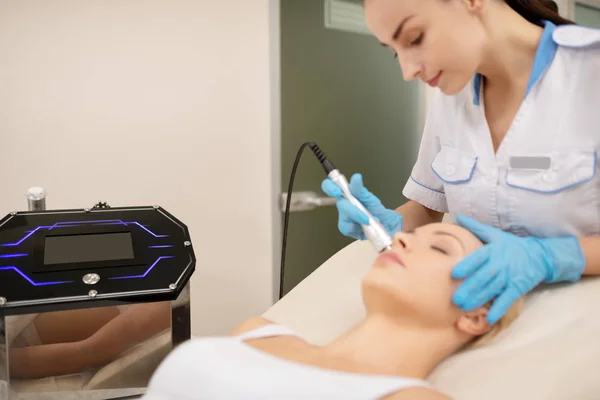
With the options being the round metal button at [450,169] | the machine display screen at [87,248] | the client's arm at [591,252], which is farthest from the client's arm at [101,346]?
the client's arm at [591,252]

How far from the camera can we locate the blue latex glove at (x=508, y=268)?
0.83 meters

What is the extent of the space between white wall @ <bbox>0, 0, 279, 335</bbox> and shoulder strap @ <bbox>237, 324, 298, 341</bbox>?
35.6 inches

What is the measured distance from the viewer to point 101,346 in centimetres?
92

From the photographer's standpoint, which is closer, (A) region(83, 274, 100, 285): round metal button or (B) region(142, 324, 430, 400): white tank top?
(B) region(142, 324, 430, 400): white tank top

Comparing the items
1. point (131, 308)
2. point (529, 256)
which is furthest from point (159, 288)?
point (529, 256)

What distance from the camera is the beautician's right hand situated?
3.10ft

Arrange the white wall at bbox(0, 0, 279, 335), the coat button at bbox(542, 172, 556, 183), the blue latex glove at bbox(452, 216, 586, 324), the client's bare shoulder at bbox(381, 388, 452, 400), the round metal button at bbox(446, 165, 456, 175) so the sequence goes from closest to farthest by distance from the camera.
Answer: the client's bare shoulder at bbox(381, 388, 452, 400)
the blue latex glove at bbox(452, 216, 586, 324)
the coat button at bbox(542, 172, 556, 183)
the round metal button at bbox(446, 165, 456, 175)
the white wall at bbox(0, 0, 279, 335)

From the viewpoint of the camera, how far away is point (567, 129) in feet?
3.08

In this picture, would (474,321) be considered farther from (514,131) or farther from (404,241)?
(514,131)

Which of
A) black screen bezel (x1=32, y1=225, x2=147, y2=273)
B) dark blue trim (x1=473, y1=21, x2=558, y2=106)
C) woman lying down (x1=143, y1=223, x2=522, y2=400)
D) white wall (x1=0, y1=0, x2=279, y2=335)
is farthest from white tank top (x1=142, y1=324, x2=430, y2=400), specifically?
white wall (x1=0, y1=0, x2=279, y2=335)

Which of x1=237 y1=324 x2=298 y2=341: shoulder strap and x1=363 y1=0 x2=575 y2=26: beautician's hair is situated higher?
x1=363 y1=0 x2=575 y2=26: beautician's hair

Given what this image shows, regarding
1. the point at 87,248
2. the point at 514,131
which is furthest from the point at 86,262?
the point at 514,131

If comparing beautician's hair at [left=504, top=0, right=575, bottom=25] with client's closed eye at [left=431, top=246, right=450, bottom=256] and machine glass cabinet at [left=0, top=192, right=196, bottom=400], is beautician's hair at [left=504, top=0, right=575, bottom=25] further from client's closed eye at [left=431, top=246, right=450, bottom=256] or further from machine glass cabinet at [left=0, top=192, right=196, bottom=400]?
machine glass cabinet at [left=0, top=192, right=196, bottom=400]

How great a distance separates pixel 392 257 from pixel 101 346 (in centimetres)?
52
